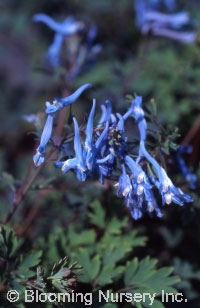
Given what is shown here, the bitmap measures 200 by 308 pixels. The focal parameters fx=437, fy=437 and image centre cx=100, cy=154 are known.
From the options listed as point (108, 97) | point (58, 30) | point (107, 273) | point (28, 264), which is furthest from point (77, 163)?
point (58, 30)

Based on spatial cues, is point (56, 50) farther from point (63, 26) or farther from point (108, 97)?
point (108, 97)

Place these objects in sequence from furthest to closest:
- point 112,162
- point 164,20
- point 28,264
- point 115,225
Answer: point 164,20 < point 115,225 < point 28,264 < point 112,162

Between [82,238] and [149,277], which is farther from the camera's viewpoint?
[82,238]

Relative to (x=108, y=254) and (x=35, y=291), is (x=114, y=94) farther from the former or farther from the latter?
(x=35, y=291)

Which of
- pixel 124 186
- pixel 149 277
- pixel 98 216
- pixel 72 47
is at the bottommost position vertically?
pixel 149 277

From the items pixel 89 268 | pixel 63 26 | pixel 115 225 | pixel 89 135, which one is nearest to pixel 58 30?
pixel 63 26

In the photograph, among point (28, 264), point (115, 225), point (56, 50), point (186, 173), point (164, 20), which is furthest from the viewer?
point (164, 20)

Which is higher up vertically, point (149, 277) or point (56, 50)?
point (56, 50)

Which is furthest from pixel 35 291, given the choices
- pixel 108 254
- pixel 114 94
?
pixel 114 94
